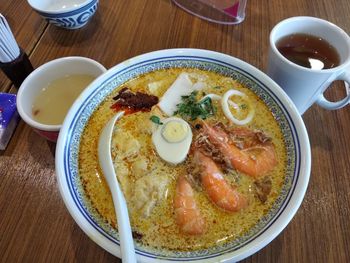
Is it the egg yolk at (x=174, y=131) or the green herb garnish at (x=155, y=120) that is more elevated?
the egg yolk at (x=174, y=131)

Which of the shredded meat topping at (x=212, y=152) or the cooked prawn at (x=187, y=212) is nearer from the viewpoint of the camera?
the cooked prawn at (x=187, y=212)

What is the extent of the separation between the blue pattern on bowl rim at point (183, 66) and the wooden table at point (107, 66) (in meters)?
0.17

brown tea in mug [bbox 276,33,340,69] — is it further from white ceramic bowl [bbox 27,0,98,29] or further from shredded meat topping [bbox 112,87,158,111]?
white ceramic bowl [bbox 27,0,98,29]

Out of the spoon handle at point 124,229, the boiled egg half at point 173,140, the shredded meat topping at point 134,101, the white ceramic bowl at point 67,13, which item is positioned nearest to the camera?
the spoon handle at point 124,229

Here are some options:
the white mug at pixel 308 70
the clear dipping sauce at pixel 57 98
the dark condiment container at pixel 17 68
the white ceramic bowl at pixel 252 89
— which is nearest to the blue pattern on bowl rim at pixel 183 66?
the white ceramic bowl at pixel 252 89

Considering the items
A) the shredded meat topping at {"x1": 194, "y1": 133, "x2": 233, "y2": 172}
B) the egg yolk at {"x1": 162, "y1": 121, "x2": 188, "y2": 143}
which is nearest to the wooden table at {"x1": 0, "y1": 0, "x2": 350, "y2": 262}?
the shredded meat topping at {"x1": 194, "y1": 133, "x2": 233, "y2": 172}

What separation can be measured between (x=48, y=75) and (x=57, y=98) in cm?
10

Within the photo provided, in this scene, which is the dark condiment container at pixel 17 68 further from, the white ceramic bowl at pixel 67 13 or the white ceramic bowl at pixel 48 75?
the white ceramic bowl at pixel 67 13

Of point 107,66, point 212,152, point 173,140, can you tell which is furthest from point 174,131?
point 107,66

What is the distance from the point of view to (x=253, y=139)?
1008 mm

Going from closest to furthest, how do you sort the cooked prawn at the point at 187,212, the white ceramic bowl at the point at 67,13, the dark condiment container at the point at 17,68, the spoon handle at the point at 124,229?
the spoon handle at the point at 124,229 → the cooked prawn at the point at 187,212 → the dark condiment container at the point at 17,68 → the white ceramic bowl at the point at 67,13

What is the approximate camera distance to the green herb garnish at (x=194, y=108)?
1.05m

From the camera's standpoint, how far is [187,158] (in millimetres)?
984

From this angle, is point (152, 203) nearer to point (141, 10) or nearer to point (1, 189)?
point (1, 189)
